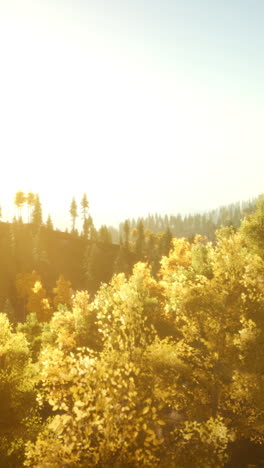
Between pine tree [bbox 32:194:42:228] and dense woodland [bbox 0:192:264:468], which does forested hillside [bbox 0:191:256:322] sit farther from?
dense woodland [bbox 0:192:264:468]

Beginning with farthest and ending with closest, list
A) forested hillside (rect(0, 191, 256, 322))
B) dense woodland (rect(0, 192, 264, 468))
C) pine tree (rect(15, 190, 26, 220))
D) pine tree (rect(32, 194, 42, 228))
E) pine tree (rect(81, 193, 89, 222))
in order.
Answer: pine tree (rect(81, 193, 89, 222)), pine tree (rect(15, 190, 26, 220)), pine tree (rect(32, 194, 42, 228)), forested hillside (rect(0, 191, 256, 322)), dense woodland (rect(0, 192, 264, 468))

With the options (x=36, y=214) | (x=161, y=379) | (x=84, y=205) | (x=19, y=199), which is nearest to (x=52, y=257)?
(x=36, y=214)

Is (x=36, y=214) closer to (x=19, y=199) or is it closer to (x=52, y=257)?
(x=19, y=199)

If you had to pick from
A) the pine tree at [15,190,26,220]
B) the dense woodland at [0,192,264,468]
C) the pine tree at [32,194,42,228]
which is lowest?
the dense woodland at [0,192,264,468]

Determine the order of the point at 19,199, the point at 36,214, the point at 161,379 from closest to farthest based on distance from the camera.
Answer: the point at 161,379 → the point at 36,214 → the point at 19,199

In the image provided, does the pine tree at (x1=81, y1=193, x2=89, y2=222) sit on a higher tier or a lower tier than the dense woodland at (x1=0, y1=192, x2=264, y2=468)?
higher

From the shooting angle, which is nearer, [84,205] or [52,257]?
[52,257]

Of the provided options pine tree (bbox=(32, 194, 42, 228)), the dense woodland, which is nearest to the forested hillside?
pine tree (bbox=(32, 194, 42, 228))

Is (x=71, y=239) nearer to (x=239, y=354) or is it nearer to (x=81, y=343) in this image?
(x=81, y=343)

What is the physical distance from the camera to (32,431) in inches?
817

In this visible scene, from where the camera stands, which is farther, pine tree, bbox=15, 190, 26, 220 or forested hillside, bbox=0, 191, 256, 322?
pine tree, bbox=15, 190, 26, 220

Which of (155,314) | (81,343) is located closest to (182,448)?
(155,314)

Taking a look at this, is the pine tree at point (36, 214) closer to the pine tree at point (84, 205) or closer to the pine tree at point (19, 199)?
the pine tree at point (19, 199)

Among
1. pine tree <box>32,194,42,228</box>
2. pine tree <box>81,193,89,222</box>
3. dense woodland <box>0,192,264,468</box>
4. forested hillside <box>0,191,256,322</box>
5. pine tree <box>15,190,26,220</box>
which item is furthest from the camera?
pine tree <box>81,193,89,222</box>
